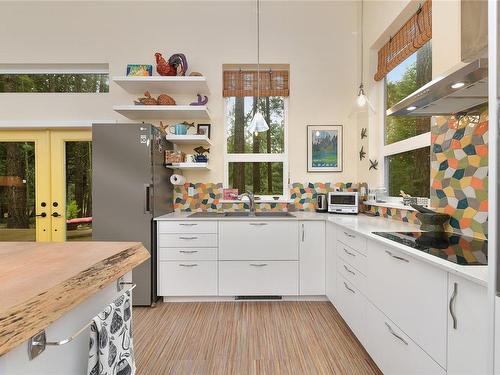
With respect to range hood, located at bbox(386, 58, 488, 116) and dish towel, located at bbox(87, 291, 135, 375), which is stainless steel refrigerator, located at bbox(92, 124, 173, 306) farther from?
range hood, located at bbox(386, 58, 488, 116)

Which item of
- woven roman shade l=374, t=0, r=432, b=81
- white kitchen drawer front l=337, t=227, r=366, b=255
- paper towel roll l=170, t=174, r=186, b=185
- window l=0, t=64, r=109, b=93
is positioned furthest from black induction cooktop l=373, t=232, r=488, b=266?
window l=0, t=64, r=109, b=93

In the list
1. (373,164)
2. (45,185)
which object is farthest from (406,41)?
(45,185)

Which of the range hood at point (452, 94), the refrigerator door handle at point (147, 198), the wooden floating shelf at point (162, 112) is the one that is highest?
the wooden floating shelf at point (162, 112)

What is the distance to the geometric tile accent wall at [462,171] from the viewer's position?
1673 mm

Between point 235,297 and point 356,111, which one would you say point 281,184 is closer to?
point 356,111

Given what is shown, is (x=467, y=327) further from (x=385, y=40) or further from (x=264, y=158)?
(x=385, y=40)

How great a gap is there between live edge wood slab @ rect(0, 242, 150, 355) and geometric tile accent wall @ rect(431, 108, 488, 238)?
1.86m

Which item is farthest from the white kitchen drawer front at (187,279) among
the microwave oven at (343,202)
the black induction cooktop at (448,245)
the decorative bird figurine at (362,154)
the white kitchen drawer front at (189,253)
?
the decorative bird figurine at (362,154)

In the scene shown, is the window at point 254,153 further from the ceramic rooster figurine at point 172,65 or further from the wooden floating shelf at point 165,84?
the ceramic rooster figurine at point 172,65

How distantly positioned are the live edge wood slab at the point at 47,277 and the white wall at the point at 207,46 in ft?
8.49

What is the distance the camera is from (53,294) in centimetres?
64

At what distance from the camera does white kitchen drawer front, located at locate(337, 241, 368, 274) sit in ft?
6.69

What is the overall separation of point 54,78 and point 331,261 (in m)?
4.03

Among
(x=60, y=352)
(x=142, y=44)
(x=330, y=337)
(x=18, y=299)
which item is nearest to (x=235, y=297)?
(x=330, y=337)
